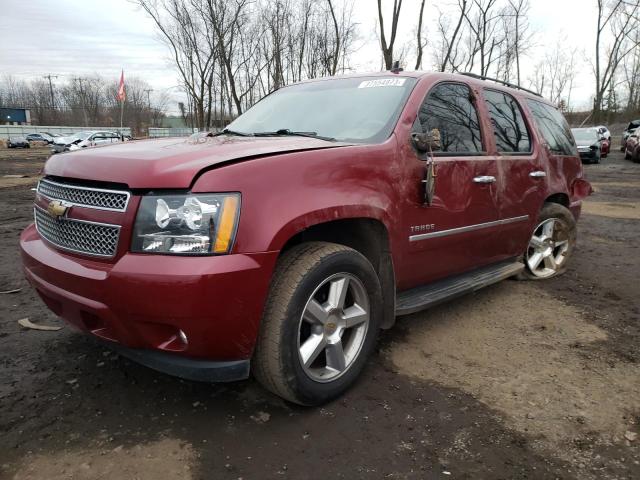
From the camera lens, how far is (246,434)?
2.34 m

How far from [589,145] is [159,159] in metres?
23.5

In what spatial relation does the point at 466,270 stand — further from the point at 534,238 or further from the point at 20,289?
the point at 20,289

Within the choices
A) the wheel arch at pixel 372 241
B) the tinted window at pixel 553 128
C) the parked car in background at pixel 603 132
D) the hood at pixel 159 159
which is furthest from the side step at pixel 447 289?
the parked car in background at pixel 603 132

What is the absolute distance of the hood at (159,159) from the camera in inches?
82.7

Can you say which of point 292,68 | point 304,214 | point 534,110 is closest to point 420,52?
point 292,68

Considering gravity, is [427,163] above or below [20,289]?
above

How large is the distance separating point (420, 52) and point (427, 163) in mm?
18940

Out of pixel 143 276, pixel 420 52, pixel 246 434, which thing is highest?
pixel 420 52

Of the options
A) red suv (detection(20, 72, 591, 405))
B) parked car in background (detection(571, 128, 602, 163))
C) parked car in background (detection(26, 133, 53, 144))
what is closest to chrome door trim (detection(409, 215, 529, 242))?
red suv (detection(20, 72, 591, 405))

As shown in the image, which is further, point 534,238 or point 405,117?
point 534,238

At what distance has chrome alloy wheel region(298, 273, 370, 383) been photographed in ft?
8.11

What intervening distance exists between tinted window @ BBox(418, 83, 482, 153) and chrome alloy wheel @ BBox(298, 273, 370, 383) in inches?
48.4

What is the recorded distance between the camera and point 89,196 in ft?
7.62

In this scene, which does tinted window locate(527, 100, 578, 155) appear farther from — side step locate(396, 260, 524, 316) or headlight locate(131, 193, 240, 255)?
headlight locate(131, 193, 240, 255)
